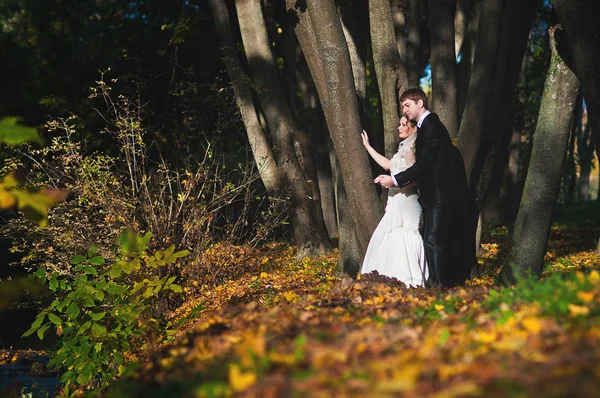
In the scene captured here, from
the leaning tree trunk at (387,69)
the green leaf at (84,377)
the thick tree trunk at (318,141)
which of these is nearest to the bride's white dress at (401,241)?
the leaning tree trunk at (387,69)

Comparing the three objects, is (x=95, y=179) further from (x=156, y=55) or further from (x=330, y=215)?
(x=330, y=215)

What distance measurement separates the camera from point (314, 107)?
59.3ft

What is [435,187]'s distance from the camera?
813cm

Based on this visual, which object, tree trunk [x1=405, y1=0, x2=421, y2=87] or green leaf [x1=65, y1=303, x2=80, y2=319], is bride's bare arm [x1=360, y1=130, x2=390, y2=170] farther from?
tree trunk [x1=405, y1=0, x2=421, y2=87]

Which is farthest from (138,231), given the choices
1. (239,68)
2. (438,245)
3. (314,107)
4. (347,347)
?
(314,107)

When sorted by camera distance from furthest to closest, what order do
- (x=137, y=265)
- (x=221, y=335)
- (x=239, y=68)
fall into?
(x=239, y=68) → (x=137, y=265) → (x=221, y=335)

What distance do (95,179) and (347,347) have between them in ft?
23.0

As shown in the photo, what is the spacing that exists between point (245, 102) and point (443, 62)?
4.22 metres

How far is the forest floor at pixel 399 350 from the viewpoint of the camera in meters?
2.92

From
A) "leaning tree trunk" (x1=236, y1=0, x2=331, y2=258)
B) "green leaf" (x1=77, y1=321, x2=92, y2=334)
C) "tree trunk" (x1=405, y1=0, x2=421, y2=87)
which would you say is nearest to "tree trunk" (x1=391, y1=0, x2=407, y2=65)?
"tree trunk" (x1=405, y1=0, x2=421, y2=87)

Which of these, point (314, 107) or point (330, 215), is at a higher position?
point (314, 107)

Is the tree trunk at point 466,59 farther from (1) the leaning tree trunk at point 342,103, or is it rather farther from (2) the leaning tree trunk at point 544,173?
(1) the leaning tree trunk at point 342,103

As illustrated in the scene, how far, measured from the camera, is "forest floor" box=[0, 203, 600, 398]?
2.92m

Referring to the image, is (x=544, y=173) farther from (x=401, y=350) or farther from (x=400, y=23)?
(x=400, y=23)
